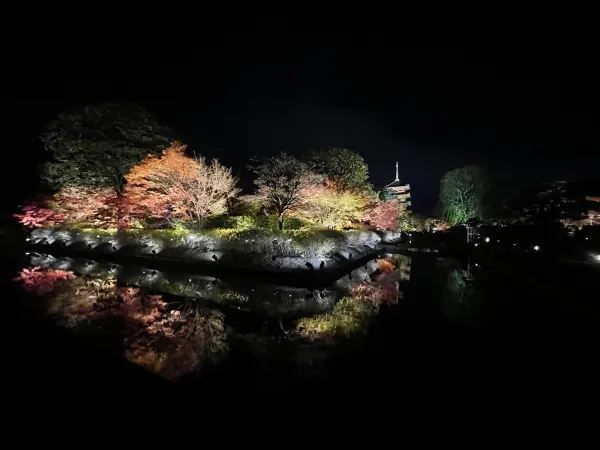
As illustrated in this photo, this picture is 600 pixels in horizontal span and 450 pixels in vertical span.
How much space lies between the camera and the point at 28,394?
4.22 meters

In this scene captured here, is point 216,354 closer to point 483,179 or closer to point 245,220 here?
point 245,220

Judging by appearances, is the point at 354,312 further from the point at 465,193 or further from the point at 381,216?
the point at 465,193

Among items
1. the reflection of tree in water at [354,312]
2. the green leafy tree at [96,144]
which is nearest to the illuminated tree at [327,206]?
the reflection of tree in water at [354,312]

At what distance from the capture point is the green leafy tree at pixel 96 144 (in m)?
24.3

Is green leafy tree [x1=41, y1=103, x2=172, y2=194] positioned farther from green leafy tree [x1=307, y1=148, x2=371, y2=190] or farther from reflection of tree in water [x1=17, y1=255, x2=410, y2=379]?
green leafy tree [x1=307, y1=148, x2=371, y2=190]

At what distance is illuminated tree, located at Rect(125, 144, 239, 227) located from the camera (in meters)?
19.2

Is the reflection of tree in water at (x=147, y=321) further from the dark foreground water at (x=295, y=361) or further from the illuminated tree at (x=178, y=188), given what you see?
the illuminated tree at (x=178, y=188)

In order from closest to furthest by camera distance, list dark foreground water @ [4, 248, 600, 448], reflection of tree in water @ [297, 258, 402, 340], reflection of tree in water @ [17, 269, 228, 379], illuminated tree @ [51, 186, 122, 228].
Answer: dark foreground water @ [4, 248, 600, 448], reflection of tree in water @ [17, 269, 228, 379], reflection of tree in water @ [297, 258, 402, 340], illuminated tree @ [51, 186, 122, 228]

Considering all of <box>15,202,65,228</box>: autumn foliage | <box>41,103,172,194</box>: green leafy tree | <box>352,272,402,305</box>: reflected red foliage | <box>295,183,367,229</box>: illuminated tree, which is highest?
<box>41,103,172,194</box>: green leafy tree

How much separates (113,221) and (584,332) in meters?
26.3

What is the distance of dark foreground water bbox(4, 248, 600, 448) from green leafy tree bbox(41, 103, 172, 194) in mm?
14872

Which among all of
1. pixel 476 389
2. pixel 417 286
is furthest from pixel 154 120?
pixel 476 389

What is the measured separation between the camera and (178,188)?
19.0m

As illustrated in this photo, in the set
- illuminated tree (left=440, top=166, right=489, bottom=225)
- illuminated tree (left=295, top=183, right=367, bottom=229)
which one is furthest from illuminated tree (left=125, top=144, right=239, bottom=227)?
illuminated tree (left=440, top=166, right=489, bottom=225)
